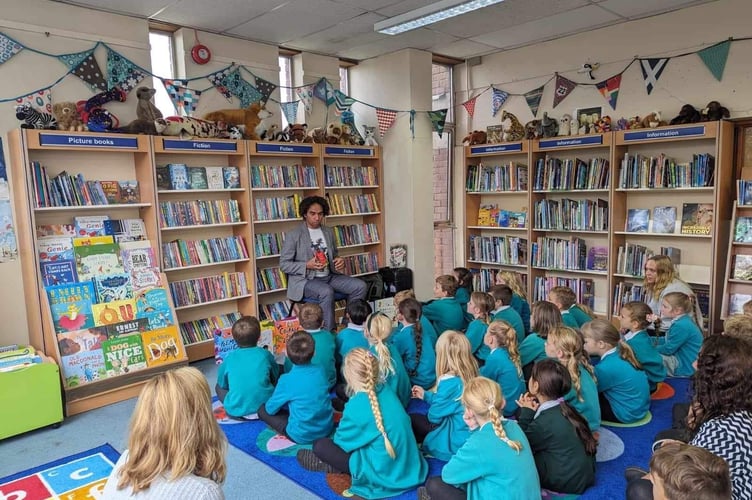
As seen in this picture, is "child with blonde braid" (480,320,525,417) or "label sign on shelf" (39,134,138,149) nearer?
"child with blonde braid" (480,320,525,417)

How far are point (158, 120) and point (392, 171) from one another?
2.71m

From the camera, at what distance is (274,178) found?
17.4ft

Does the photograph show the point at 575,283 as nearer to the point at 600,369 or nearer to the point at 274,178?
the point at 600,369

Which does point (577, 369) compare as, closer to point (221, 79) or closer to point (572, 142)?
point (572, 142)

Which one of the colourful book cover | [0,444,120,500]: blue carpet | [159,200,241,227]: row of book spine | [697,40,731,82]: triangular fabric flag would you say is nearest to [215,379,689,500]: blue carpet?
[0,444,120,500]: blue carpet

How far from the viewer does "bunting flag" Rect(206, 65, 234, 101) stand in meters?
5.04

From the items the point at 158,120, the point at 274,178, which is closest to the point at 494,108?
the point at 274,178

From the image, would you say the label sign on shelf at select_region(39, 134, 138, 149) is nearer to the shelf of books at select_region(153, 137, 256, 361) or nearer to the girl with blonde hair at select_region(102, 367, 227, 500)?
the shelf of books at select_region(153, 137, 256, 361)

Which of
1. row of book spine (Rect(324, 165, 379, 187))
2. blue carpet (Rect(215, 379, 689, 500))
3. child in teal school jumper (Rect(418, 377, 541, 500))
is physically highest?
row of book spine (Rect(324, 165, 379, 187))

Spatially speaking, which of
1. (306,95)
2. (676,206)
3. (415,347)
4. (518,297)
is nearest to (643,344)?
(518,297)

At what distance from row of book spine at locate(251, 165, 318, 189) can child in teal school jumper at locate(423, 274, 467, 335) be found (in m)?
1.89

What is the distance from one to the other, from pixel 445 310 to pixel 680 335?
1.75 m

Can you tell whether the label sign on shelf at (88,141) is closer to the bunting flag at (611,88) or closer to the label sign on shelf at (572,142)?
the label sign on shelf at (572,142)

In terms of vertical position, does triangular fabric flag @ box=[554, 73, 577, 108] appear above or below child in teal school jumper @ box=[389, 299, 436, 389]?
above
